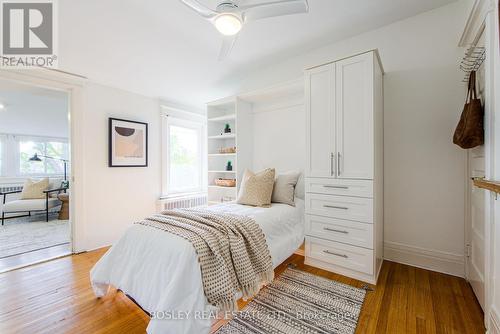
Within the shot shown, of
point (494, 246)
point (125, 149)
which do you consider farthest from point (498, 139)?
point (125, 149)

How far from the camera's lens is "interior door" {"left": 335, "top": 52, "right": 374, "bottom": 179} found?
6.32 ft

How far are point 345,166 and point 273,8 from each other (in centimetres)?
149

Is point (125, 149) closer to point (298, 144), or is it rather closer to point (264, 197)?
point (264, 197)

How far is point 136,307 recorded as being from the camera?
1.70 m

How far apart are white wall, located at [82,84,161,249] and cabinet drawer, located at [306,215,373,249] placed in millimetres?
2812

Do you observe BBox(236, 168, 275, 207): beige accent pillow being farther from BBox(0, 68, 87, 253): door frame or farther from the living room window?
the living room window

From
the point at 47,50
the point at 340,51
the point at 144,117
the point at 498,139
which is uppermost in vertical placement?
the point at 340,51

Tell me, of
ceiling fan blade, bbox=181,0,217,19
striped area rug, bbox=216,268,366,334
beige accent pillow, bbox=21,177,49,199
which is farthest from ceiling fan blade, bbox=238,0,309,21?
beige accent pillow, bbox=21,177,49,199

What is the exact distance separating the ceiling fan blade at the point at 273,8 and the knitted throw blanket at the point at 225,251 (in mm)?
1585

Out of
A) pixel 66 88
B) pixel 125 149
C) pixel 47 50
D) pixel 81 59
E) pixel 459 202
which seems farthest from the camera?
pixel 125 149

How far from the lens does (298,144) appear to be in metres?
2.99

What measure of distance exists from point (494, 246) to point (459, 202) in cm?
93

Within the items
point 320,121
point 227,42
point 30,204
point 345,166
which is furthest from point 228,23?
point 30,204

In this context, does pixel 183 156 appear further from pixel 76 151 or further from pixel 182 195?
pixel 76 151
